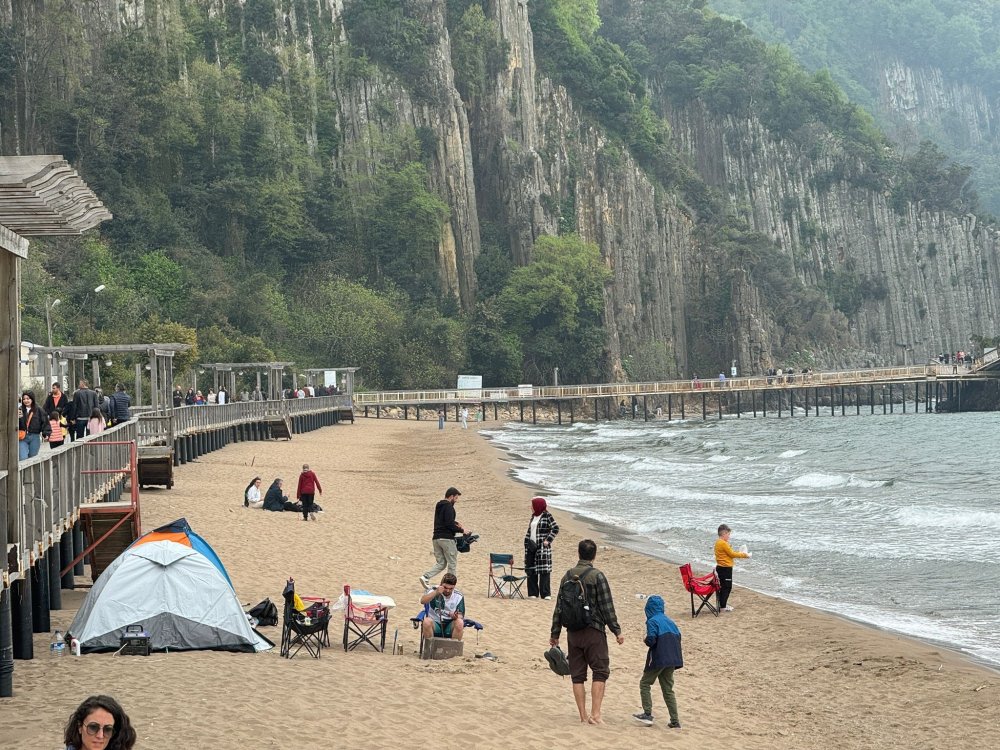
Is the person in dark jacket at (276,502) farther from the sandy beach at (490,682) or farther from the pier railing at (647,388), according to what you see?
the pier railing at (647,388)

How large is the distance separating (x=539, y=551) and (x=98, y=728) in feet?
42.7

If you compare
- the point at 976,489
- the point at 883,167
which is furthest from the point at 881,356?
the point at 976,489

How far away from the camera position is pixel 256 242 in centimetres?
9444

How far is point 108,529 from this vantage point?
663 inches

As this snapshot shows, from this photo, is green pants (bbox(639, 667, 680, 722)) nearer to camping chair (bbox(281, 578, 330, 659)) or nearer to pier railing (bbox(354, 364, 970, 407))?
camping chair (bbox(281, 578, 330, 659))

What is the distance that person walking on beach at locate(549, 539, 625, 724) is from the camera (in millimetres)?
11500

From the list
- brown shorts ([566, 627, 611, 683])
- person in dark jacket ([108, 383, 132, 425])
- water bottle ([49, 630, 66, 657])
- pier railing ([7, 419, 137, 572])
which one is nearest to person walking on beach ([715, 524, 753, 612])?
brown shorts ([566, 627, 611, 683])

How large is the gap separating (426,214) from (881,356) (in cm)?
5965

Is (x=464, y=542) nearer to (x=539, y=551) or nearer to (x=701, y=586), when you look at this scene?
(x=539, y=551)

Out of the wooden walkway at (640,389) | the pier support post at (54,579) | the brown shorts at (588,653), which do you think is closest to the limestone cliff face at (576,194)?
the wooden walkway at (640,389)

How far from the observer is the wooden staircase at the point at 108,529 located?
16609 millimetres

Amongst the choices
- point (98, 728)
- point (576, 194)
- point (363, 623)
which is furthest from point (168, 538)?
point (576, 194)

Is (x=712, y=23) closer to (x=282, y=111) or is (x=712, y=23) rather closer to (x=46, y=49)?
(x=282, y=111)

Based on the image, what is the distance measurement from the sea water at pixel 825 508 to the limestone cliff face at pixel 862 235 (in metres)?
66.9
